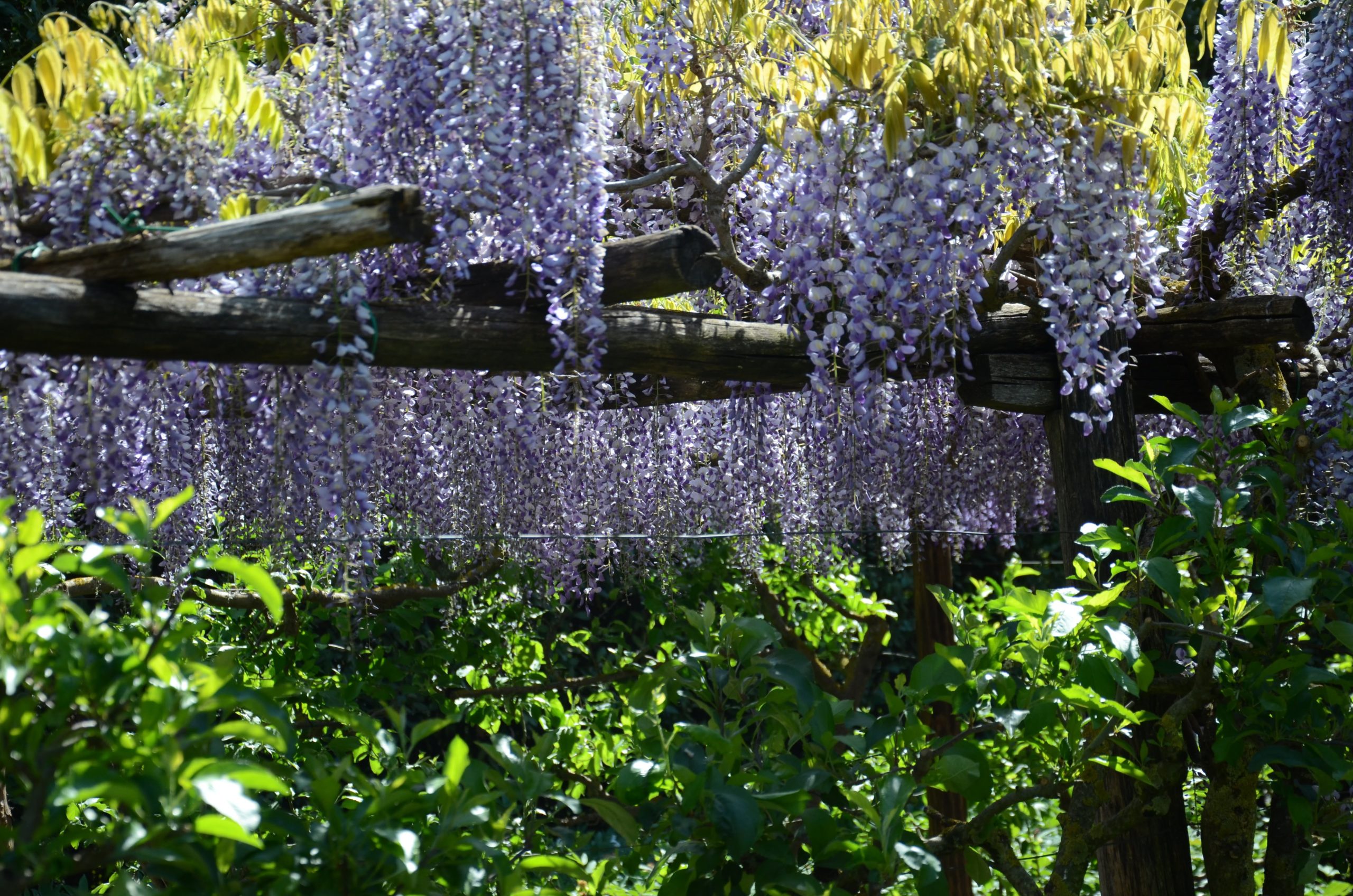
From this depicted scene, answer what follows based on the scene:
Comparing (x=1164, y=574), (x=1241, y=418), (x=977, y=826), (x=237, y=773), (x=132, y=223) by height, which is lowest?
(x=977, y=826)

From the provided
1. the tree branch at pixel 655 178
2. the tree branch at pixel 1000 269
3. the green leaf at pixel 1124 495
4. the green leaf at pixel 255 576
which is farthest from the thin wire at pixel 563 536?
the green leaf at pixel 255 576

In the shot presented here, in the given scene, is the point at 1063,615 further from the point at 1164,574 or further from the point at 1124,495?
the point at 1124,495

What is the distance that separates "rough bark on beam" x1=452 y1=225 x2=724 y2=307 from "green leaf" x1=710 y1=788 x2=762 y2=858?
1239 millimetres

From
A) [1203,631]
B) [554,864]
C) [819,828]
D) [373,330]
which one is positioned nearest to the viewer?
[554,864]

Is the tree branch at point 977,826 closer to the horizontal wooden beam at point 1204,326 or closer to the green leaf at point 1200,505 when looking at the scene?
the green leaf at point 1200,505

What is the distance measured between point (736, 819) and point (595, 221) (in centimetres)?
139

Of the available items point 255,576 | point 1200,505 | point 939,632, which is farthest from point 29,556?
point 939,632

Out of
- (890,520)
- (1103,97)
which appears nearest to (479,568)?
(890,520)

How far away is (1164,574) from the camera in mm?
1931

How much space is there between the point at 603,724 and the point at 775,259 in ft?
5.56

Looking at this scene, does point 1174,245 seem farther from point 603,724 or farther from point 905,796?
point 905,796

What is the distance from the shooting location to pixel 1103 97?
2689 mm

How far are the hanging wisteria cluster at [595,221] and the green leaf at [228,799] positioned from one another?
1237mm

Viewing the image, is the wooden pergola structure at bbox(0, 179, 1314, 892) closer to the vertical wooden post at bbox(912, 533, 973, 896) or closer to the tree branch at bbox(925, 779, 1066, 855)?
the tree branch at bbox(925, 779, 1066, 855)
